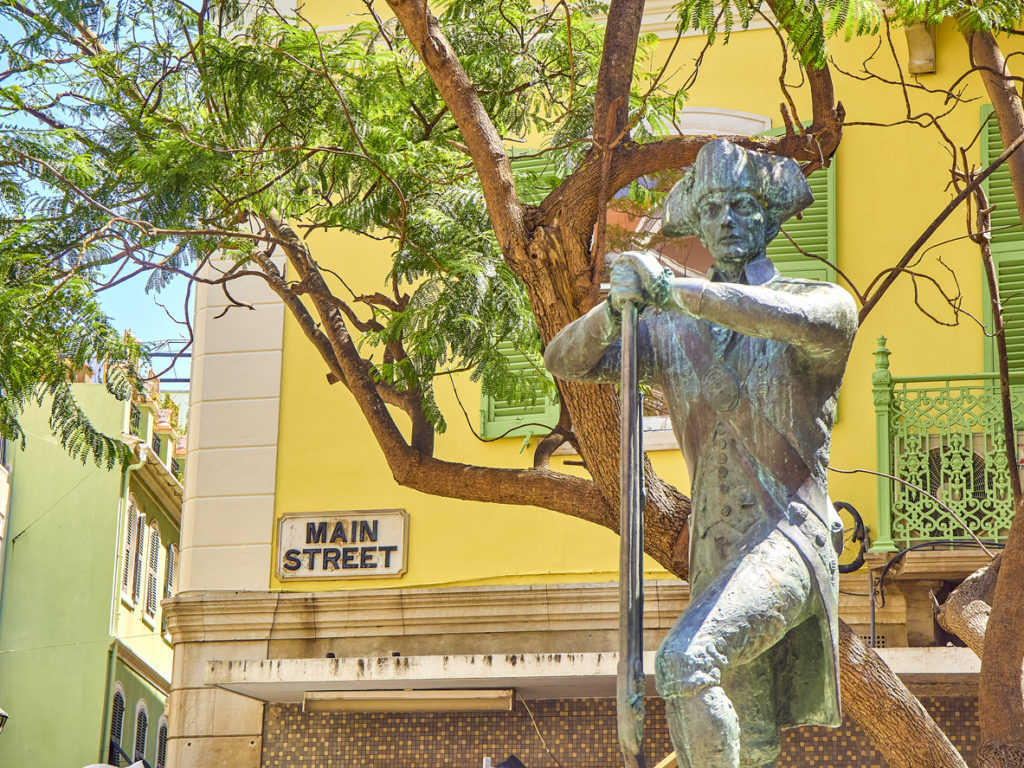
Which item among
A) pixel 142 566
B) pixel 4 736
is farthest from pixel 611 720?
pixel 142 566

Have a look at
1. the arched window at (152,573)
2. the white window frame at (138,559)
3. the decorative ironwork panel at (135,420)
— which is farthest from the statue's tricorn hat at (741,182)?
the arched window at (152,573)

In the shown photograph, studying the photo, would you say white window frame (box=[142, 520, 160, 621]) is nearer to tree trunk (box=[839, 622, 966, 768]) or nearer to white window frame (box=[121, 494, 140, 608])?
white window frame (box=[121, 494, 140, 608])

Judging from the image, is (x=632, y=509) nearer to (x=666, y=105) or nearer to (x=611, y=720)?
(x=666, y=105)

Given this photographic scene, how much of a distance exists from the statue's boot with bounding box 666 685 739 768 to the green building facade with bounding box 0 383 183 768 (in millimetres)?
20035

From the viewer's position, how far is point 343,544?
39.0 feet

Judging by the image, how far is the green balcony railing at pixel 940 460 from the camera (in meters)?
10.2

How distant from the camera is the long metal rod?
3.60 m

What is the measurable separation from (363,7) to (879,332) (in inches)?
178

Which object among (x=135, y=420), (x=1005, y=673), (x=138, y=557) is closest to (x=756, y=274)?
(x=1005, y=673)

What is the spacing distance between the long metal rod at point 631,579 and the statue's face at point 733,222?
1.24 feet

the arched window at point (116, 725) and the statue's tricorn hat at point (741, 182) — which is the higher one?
the arched window at point (116, 725)

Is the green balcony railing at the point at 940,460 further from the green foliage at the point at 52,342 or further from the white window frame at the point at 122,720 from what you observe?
the white window frame at the point at 122,720

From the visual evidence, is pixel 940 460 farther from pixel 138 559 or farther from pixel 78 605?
pixel 138 559

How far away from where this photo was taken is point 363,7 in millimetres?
12734
